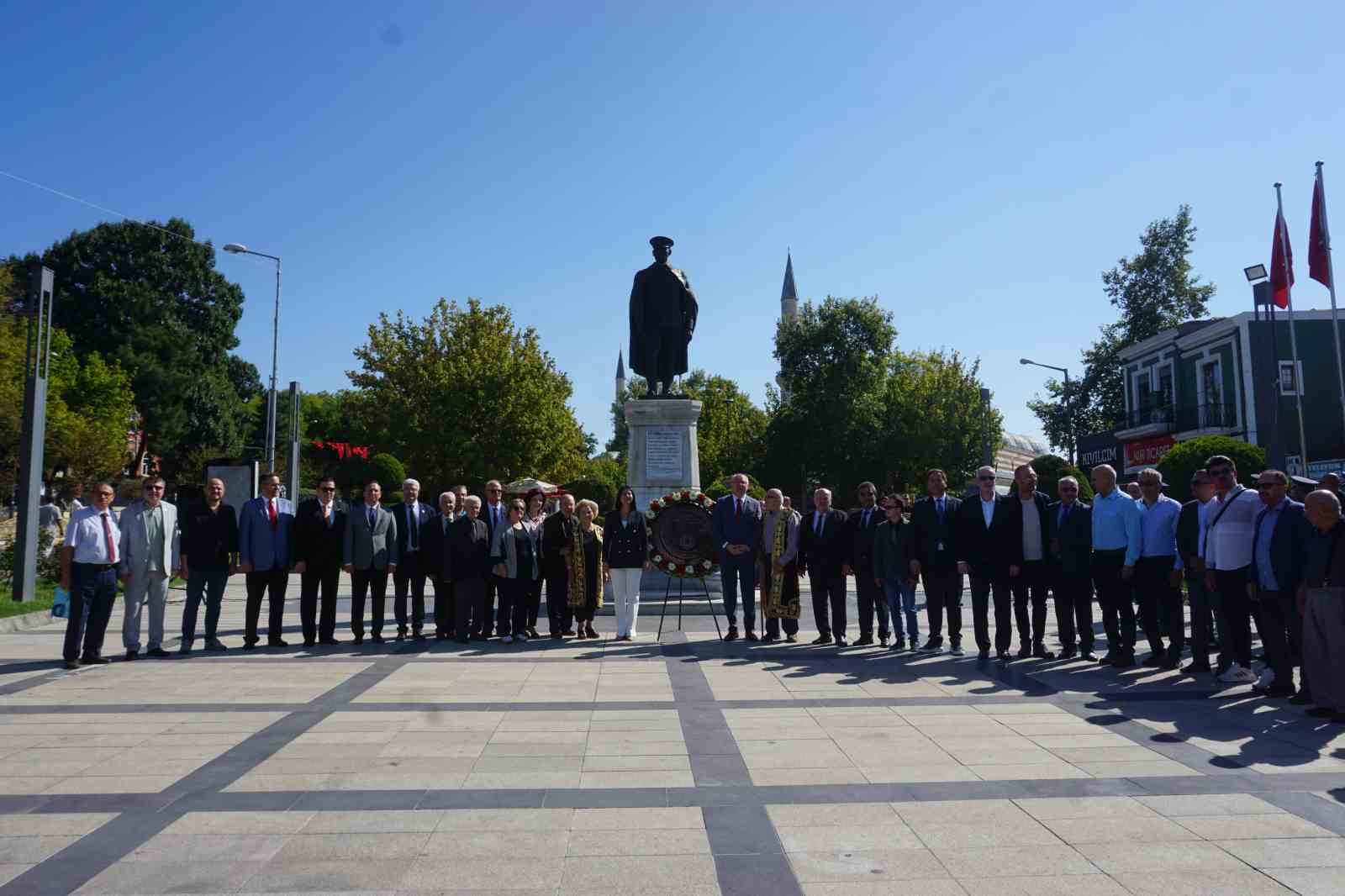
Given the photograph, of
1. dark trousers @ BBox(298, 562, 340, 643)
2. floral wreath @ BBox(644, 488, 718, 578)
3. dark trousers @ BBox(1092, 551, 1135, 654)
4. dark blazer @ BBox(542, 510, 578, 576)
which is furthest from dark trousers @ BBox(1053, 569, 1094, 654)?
dark trousers @ BBox(298, 562, 340, 643)

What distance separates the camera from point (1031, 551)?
10.1 meters

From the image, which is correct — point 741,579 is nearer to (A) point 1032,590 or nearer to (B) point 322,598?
(A) point 1032,590

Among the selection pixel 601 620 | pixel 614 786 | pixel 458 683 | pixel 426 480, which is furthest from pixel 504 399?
pixel 614 786

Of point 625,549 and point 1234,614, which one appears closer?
point 1234,614

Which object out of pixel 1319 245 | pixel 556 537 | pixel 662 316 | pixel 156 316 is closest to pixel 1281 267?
pixel 1319 245

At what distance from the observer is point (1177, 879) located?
382 centimetres

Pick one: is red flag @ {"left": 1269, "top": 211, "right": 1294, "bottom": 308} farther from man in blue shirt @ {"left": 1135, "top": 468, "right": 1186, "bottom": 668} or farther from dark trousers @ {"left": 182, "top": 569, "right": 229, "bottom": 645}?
dark trousers @ {"left": 182, "top": 569, "right": 229, "bottom": 645}

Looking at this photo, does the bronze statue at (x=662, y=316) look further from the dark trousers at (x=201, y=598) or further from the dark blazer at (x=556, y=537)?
the dark trousers at (x=201, y=598)

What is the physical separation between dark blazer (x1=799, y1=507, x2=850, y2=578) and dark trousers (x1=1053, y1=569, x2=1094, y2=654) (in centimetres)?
233

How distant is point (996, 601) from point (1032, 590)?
1.31ft

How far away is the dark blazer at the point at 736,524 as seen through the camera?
11.6 meters

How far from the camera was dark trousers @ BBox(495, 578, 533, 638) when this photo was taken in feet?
37.6

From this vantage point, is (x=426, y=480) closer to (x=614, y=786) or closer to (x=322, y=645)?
(x=322, y=645)

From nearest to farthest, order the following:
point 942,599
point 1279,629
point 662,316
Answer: point 1279,629, point 942,599, point 662,316
